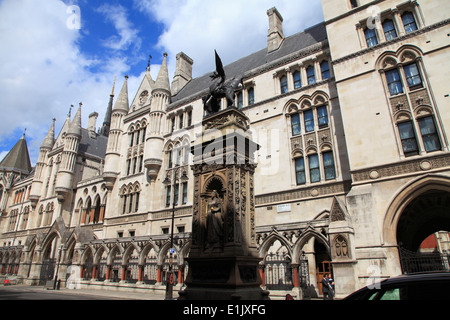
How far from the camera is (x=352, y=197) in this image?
50.0ft

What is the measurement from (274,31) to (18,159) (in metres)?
57.9

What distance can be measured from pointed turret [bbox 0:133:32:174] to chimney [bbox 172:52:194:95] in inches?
1667

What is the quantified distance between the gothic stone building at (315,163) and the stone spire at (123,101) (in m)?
0.19

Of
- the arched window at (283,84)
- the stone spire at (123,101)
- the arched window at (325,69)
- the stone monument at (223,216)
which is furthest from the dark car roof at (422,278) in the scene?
the stone spire at (123,101)

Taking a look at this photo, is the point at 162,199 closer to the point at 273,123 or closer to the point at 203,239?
the point at 273,123

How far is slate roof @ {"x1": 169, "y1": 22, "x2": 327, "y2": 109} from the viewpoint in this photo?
24173mm

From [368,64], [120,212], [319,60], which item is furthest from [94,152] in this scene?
[368,64]

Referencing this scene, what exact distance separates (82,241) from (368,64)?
2719 cm

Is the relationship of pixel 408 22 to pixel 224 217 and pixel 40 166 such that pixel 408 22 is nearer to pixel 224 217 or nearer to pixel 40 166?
pixel 224 217

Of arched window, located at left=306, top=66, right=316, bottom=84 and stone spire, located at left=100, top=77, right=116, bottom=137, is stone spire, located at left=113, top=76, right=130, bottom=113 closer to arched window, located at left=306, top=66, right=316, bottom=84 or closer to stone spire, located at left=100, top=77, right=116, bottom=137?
arched window, located at left=306, top=66, right=316, bottom=84

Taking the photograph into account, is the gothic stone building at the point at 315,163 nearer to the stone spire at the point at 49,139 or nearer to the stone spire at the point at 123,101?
the stone spire at the point at 123,101

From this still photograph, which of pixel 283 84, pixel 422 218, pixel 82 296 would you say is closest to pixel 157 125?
pixel 283 84

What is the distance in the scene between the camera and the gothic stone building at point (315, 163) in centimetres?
1431

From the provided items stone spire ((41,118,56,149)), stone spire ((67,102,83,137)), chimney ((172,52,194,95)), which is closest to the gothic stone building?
chimney ((172,52,194,95))
